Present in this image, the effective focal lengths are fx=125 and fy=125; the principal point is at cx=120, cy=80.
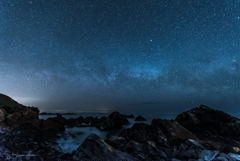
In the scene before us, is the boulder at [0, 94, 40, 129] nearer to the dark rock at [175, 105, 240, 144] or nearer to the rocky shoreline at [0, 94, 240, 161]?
the rocky shoreline at [0, 94, 240, 161]

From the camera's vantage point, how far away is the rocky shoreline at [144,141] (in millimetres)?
12062

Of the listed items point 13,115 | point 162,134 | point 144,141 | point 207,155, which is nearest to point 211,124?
point 162,134

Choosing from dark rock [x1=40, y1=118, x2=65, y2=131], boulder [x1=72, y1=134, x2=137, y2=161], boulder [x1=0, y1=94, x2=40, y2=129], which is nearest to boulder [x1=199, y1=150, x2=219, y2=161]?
boulder [x1=72, y1=134, x2=137, y2=161]

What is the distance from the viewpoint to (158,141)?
1673 centimetres

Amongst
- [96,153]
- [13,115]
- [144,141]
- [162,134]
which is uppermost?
[13,115]

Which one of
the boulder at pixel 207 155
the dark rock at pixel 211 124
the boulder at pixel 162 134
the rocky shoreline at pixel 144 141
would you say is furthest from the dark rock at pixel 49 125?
the boulder at pixel 207 155

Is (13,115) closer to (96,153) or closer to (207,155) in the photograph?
(96,153)

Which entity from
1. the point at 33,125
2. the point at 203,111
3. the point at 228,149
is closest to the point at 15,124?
the point at 33,125

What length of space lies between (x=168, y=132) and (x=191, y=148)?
474cm

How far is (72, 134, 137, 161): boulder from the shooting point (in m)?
11.3

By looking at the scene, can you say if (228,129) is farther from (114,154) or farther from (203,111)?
(114,154)

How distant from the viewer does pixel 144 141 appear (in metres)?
16.0

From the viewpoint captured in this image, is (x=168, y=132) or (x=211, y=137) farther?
(x=211, y=137)

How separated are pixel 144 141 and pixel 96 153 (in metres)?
7.02
